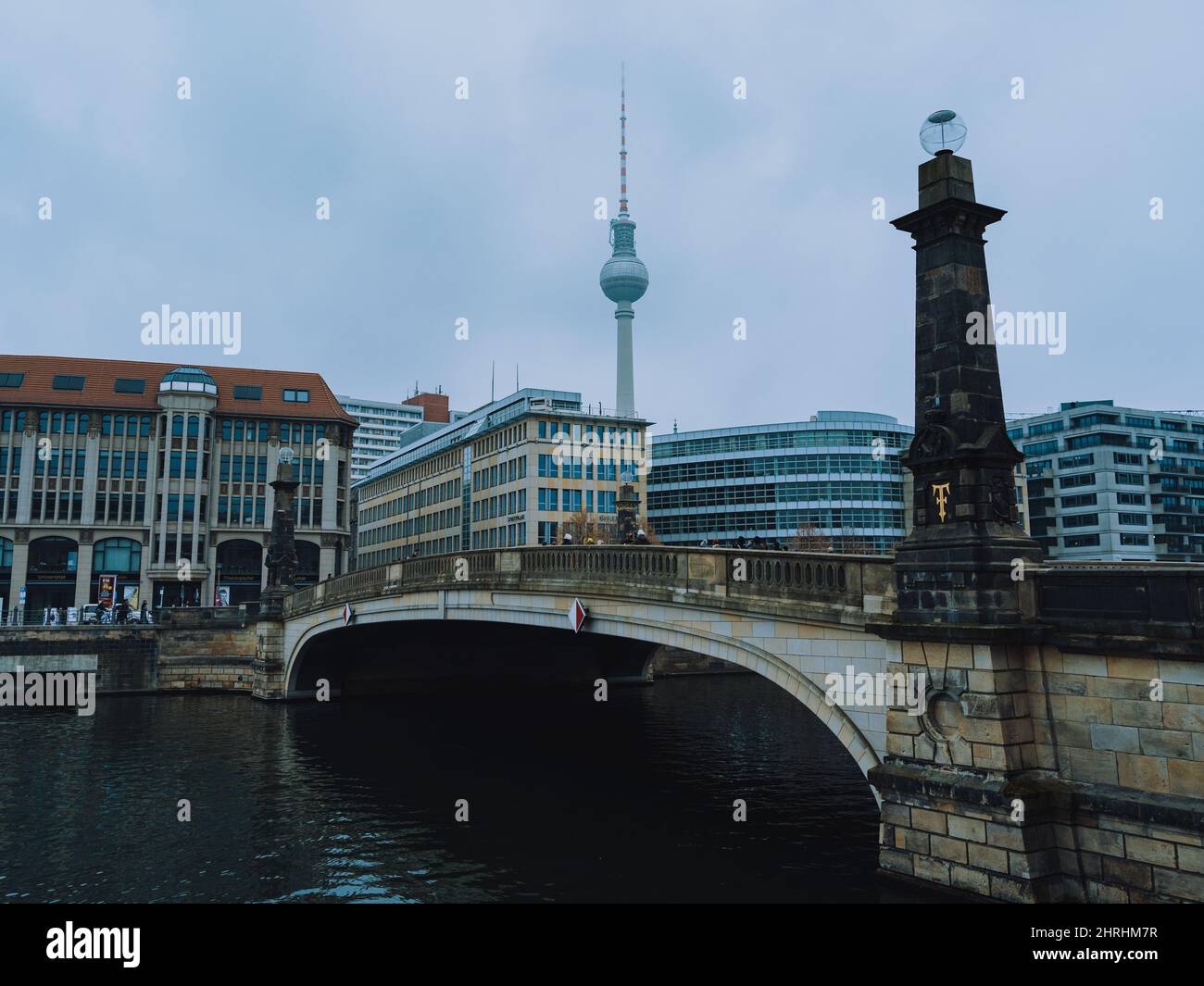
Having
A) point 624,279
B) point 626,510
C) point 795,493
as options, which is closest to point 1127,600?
point 626,510

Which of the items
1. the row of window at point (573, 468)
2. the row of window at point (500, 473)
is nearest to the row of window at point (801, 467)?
the row of window at point (573, 468)

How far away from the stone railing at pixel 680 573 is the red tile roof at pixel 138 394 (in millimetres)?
43127

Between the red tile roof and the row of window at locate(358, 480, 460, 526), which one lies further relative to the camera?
the row of window at locate(358, 480, 460, 526)

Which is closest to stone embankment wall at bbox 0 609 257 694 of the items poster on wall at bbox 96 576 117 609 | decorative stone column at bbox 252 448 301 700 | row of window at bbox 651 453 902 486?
poster on wall at bbox 96 576 117 609

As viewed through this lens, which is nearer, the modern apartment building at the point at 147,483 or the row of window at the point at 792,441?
the modern apartment building at the point at 147,483

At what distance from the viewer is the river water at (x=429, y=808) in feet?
61.8

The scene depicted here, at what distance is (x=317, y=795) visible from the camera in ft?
88.4

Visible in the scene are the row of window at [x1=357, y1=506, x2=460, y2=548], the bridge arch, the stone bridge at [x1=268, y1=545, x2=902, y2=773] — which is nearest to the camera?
the stone bridge at [x1=268, y1=545, x2=902, y2=773]

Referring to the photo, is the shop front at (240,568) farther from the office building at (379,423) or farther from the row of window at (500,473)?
the office building at (379,423)

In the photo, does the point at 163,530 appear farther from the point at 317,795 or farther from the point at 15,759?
the point at 317,795

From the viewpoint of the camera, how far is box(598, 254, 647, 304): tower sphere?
171000 mm

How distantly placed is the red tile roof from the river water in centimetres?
3222

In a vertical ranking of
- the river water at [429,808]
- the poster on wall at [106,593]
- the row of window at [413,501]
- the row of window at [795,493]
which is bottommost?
the river water at [429,808]

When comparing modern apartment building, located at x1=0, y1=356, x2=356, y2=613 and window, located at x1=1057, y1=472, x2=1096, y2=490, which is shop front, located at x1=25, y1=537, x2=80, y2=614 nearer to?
modern apartment building, located at x1=0, y1=356, x2=356, y2=613
